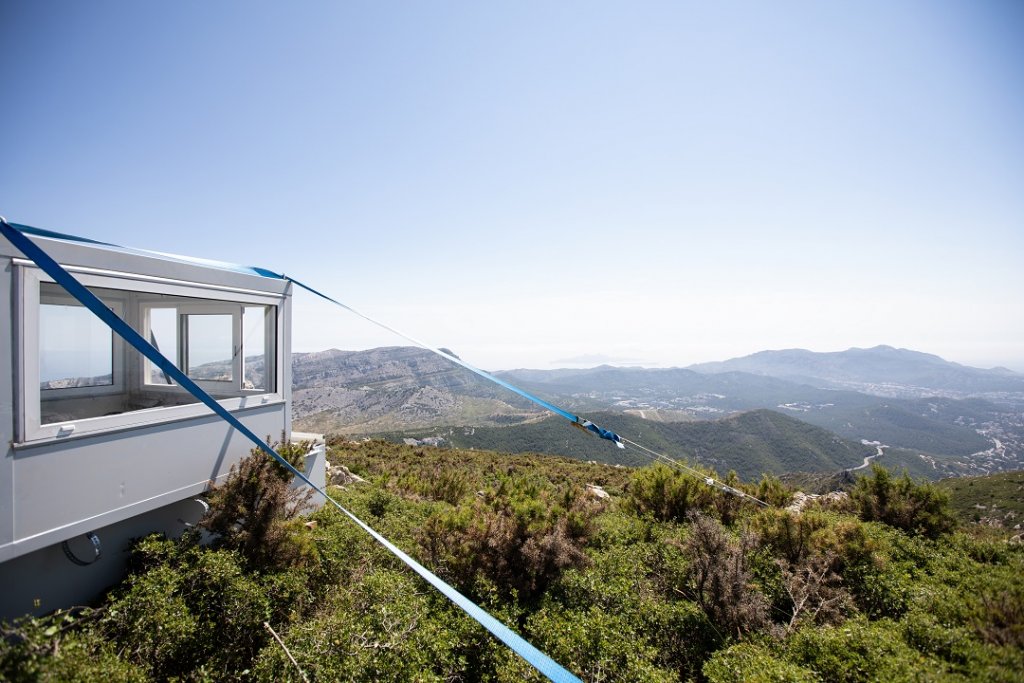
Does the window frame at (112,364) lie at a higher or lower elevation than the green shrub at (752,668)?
higher

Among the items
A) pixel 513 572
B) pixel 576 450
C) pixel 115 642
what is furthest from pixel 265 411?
pixel 576 450

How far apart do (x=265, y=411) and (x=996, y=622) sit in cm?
850

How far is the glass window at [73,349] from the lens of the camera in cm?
434

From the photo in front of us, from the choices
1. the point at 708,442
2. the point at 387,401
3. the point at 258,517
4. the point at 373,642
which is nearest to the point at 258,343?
the point at 258,517

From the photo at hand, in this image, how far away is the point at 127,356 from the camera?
635cm

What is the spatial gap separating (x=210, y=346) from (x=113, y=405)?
1.58 meters

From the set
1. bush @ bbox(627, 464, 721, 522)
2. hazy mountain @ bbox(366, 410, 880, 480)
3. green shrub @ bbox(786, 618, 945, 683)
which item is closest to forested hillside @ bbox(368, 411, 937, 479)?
hazy mountain @ bbox(366, 410, 880, 480)

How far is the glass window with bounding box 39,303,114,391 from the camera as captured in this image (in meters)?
4.34

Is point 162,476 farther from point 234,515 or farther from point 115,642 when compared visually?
point 115,642

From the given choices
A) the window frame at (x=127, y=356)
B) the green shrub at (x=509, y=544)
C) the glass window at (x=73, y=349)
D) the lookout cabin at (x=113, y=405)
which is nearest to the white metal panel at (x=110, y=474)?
the lookout cabin at (x=113, y=405)

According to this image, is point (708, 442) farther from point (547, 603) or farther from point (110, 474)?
point (110, 474)

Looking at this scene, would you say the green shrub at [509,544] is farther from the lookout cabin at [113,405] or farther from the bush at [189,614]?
the lookout cabin at [113,405]

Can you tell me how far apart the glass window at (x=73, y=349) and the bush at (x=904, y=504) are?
485 inches

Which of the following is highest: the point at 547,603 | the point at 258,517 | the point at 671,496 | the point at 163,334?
the point at 163,334
